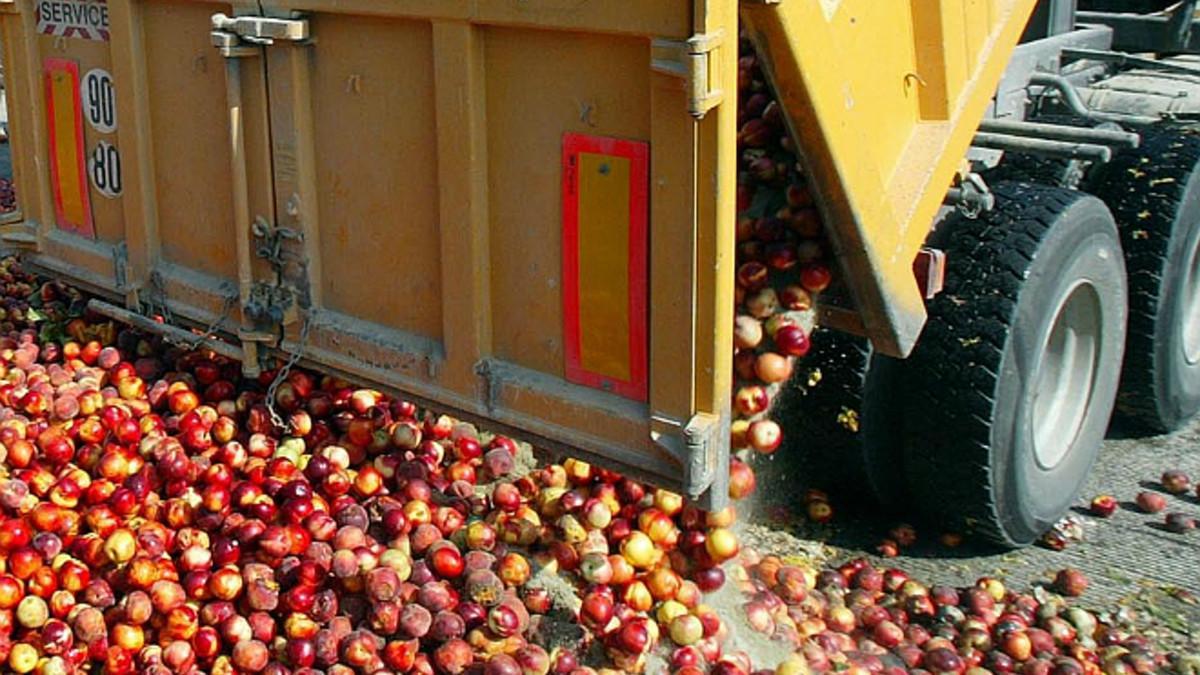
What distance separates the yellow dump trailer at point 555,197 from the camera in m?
3.14

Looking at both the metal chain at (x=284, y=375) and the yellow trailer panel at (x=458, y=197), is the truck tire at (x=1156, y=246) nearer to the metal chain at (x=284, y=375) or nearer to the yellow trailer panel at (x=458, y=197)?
the yellow trailer panel at (x=458, y=197)

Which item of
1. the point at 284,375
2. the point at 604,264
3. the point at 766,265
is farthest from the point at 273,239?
the point at 766,265

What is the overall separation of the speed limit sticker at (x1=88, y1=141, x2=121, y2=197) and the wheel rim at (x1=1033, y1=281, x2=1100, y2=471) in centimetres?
309

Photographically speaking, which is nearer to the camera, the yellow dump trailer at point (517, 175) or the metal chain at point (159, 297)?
the yellow dump trailer at point (517, 175)

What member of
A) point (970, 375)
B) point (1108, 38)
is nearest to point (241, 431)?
point (970, 375)

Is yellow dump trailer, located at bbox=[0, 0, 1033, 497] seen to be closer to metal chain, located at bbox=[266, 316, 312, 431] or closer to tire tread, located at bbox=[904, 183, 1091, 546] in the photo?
metal chain, located at bbox=[266, 316, 312, 431]

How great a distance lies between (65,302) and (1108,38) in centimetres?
450

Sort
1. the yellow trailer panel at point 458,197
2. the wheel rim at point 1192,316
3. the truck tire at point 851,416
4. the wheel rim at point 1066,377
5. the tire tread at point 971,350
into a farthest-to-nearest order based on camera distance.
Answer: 1. the wheel rim at point 1192,316
2. the wheel rim at point 1066,377
3. the truck tire at point 851,416
4. the tire tread at point 971,350
5. the yellow trailer panel at point 458,197

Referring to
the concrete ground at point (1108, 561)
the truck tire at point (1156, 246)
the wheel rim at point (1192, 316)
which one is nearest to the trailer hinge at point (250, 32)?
the concrete ground at point (1108, 561)

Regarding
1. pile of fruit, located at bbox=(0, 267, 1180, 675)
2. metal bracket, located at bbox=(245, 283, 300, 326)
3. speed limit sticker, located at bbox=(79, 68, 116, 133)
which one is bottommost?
pile of fruit, located at bbox=(0, 267, 1180, 675)

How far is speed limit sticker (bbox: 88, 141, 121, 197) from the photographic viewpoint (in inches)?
177

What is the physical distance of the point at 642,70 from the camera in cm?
310

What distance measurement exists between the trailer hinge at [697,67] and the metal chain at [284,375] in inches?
60.4

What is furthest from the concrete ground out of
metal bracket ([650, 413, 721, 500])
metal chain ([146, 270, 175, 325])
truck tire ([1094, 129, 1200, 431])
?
metal chain ([146, 270, 175, 325])
